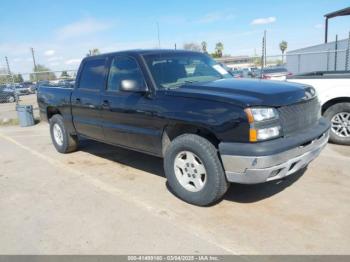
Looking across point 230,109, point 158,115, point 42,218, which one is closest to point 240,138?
point 230,109

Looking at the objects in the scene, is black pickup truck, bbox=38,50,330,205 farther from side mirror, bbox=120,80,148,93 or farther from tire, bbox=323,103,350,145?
tire, bbox=323,103,350,145

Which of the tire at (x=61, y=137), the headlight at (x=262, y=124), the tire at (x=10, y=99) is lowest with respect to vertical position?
the tire at (x=10, y=99)

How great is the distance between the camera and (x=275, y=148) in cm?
328

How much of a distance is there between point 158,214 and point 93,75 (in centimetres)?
272

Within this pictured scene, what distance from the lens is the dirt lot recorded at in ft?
10.3

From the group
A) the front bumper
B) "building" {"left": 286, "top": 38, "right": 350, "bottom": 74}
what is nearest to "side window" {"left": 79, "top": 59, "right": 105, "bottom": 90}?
the front bumper

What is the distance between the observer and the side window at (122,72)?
4480 millimetres

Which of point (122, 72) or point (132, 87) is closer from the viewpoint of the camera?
point (132, 87)

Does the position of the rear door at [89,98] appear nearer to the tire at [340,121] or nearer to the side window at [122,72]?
the side window at [122,72]

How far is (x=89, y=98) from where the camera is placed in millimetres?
5367

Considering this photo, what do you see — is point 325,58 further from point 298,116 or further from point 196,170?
point 196,170

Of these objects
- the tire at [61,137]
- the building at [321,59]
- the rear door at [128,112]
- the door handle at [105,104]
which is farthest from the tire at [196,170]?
the building at [321,59]

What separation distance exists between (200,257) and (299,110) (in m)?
1.99

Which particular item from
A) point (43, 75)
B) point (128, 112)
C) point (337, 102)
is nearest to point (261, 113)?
point (128, 112)
